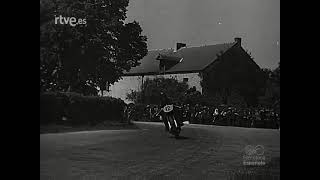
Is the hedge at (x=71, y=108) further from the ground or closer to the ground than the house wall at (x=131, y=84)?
closer to the ground

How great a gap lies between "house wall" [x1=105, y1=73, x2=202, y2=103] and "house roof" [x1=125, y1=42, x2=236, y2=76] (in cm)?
3

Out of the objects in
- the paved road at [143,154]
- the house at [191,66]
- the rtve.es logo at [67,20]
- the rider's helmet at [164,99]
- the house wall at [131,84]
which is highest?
the rtve.es logo at [67,20]

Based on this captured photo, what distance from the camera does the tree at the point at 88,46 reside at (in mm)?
2162

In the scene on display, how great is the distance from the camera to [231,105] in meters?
2.24

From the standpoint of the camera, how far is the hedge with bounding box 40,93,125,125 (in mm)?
2145

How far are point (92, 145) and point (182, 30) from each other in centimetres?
78

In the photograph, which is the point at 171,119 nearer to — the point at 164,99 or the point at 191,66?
the point at 164,99

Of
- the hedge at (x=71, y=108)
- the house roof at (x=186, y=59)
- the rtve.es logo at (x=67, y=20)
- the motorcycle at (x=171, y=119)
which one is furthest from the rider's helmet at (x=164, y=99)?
the rtve.es logo at (x=67, y=20)

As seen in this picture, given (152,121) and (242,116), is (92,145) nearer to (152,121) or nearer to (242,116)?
(152,121)

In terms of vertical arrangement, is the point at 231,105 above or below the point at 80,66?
below

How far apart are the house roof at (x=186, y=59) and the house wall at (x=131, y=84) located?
3cm

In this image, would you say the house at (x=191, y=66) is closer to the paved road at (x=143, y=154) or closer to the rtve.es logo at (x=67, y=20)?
the paved road at (x=143, y=154)

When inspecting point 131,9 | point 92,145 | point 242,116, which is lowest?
point 92,145
